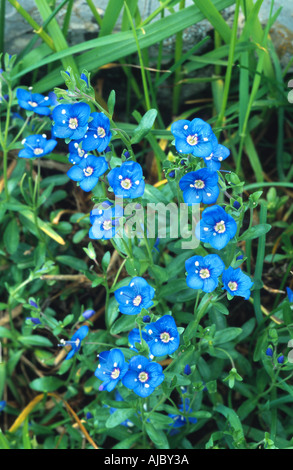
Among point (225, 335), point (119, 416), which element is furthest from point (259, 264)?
point (119, 416)

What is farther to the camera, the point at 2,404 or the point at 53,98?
the point at 53,98

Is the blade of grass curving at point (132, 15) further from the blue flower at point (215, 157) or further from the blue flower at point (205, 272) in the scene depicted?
the blue flower at point (205, 272)

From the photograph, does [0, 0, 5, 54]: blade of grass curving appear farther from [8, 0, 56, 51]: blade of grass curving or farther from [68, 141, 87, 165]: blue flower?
[68, 141, 87, 165]: blue flower

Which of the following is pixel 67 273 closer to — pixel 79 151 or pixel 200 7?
pixel 79 151

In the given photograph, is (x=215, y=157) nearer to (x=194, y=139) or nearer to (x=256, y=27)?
(x=194, y=139)

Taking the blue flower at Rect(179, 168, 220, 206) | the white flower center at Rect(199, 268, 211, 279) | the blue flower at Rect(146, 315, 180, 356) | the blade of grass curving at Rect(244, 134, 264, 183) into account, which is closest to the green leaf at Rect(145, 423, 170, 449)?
the blue flower at Rect(146, 315, 180, 356)
